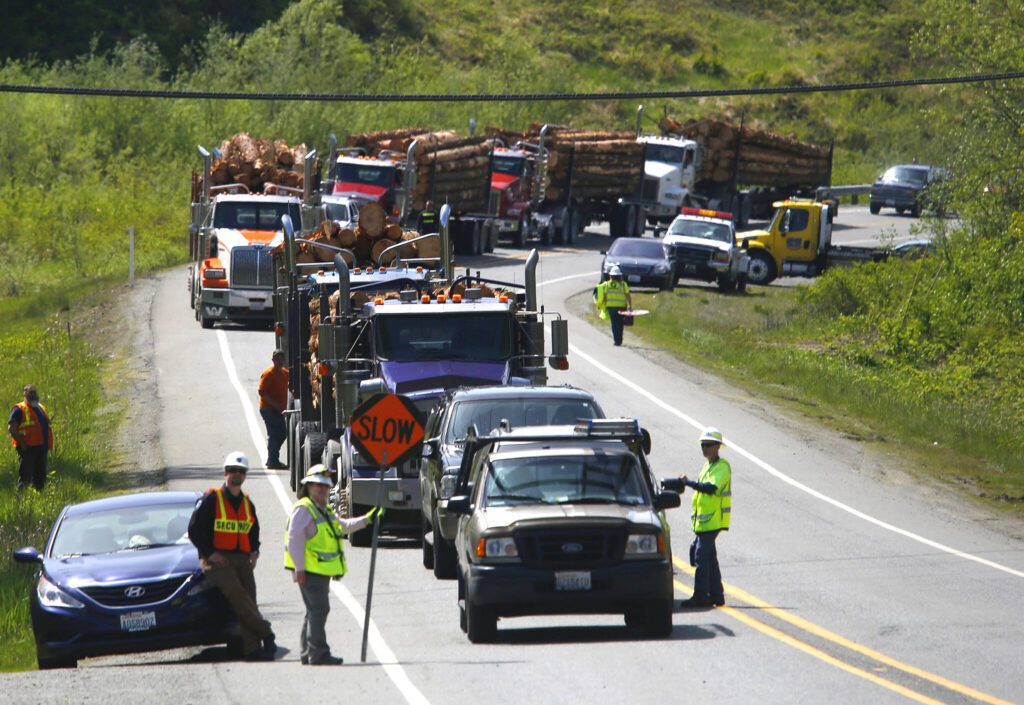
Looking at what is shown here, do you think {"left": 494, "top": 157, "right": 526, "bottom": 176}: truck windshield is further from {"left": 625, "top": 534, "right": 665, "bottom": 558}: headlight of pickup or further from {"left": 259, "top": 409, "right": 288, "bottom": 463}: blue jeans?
{"left": 625, "top": 534, "right": 665, "bottom": 558}: headlight of pickup

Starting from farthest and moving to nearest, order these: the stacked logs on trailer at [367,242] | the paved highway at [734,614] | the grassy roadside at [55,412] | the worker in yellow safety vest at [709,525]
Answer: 1. the stacked logs on trailer at [367,242]
2. the grassy roadside at [55,412]
3. the worker in yellow safety vest at [709,525]
4. the paved highway at [734,614]

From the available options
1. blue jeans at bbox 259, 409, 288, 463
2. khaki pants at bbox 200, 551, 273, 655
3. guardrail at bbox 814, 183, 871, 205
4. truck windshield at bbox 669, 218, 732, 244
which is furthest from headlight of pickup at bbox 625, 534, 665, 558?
guardrail at bbox 814, 183, 871, 205

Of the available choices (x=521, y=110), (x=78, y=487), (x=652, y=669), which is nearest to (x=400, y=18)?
(x=521, y=110)

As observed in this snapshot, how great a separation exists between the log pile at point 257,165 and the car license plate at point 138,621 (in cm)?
2745

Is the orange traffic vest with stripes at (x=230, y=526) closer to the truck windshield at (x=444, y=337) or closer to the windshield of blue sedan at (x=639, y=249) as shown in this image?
the truck windshield at (x=444, y=337)

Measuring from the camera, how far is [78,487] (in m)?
21.2

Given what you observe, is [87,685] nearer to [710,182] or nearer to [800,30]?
[710,182]

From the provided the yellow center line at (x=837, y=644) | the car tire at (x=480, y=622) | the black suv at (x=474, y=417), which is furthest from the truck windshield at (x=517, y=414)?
the car tire at (x=480, y=622)

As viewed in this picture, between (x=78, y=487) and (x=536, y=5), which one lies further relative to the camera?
(x=536, y=5)

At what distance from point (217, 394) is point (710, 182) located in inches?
1353

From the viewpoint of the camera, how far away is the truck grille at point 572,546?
12.7 meters

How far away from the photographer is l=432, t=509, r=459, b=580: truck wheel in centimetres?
1555

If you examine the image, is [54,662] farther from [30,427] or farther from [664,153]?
[664,153]

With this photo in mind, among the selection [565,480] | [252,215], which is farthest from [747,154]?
[565,480]
